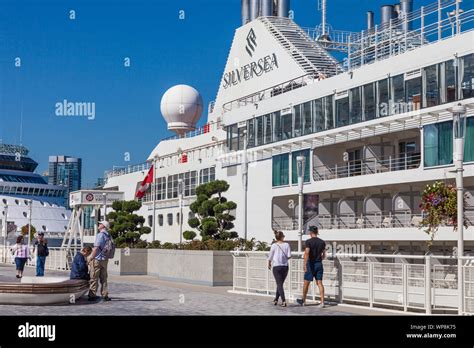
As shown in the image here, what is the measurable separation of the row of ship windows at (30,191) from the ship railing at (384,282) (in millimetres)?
60551

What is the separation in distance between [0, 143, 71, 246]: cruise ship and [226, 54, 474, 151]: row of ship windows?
37.2 metres

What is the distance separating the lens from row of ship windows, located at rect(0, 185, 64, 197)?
254 ft

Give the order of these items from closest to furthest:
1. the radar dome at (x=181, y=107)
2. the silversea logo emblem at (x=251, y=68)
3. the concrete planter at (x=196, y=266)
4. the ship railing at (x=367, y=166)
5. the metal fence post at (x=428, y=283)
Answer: the metal fence post at (x=428, y=283) < the concrete planter at (x=196, y=266) < the ship railing at (x=367, y=166) < the silversea logo emblem at (x=251, y=68) < the radar dome at (x=181, y=107)

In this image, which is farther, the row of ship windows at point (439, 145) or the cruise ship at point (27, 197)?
the cruise ship at point (27, 197)

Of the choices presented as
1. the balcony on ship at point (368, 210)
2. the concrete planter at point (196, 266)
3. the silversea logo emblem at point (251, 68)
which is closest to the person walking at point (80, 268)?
the concrete planter at point (196, 266)

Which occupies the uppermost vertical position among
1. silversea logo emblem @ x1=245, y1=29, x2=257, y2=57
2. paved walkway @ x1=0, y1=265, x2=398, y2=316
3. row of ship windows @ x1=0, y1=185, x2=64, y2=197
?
silversea logo emblem @ x1=245, y1=29, x2=257, y2=57

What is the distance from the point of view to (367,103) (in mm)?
34844

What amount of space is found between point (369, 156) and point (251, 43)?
17.7 m

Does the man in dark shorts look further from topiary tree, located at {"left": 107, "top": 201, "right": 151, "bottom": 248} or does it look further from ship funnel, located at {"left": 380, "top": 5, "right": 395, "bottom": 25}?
ship funnel, located at {"left": 380, "top": 5, "right": 395, "bottom": 25}

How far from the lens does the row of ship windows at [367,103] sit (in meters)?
29.5

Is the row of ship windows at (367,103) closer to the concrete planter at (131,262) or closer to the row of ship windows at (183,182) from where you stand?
the row of ship windows at (183,182)

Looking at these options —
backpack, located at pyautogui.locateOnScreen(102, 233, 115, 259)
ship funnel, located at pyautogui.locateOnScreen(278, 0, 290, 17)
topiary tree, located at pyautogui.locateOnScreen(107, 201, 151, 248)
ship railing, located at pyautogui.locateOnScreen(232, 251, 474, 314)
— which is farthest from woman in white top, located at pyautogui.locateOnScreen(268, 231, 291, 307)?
ship funnel, located at pyautogui.locateOnScreen(278, 0, 290, 17)

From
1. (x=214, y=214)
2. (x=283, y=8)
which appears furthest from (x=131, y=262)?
(x=283, y=8)

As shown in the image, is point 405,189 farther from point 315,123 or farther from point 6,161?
point 6,161
